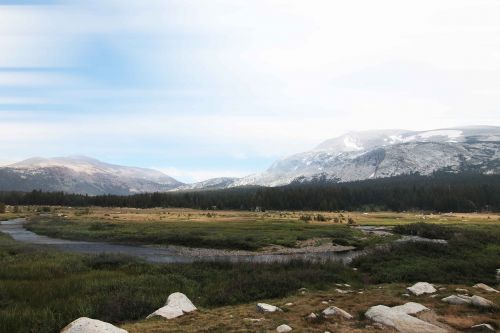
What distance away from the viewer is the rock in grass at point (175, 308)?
21500 millimetres

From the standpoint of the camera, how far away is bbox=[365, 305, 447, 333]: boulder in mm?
18500

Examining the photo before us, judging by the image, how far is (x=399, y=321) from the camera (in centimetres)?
1947

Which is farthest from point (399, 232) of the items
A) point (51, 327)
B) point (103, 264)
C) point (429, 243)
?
point (51, 327)

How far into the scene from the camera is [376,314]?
20.5 meters

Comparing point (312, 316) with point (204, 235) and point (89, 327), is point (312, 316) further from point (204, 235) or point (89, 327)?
point (204, 235)

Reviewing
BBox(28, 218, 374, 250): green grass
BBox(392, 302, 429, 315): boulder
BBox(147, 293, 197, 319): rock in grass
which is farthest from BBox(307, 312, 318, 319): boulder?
BBox(28, 218, 374, 250): green grass

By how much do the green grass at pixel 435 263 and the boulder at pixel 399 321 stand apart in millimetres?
16686

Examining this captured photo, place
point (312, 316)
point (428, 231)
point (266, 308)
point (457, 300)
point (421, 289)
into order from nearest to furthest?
point (312, 316) → point (266, 308) → point (457, 300) → point (421, 289) → point (428, 231)

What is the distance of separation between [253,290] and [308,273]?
724 cm

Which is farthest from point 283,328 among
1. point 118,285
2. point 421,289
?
point 118,285

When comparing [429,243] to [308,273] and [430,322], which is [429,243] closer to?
[308,273]

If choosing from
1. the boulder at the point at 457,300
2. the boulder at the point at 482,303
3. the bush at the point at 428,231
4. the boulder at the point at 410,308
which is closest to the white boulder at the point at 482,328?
the boulder at the point at 410,308

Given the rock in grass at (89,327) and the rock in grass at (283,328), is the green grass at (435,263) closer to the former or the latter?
the rock in grass at (283,328)

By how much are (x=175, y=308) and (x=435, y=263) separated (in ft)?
96.4
